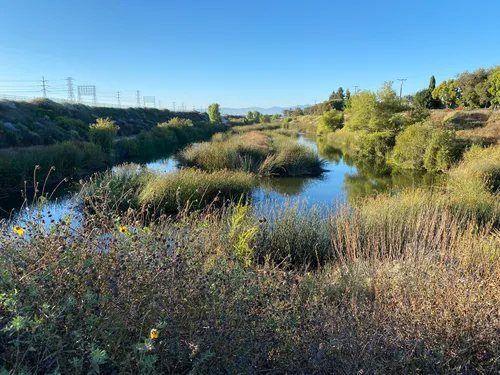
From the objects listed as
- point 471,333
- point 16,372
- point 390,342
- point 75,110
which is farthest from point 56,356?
point 75,110

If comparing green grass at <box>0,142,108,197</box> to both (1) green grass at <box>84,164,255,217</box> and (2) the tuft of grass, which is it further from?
(2) the tuft of grass

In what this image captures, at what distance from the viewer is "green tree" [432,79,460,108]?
40.1 m

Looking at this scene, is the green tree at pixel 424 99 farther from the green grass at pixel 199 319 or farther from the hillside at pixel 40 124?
the green grass at pixel 199 319

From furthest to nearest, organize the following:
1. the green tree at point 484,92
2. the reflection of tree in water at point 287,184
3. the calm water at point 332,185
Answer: the green tree at point 484,92 → the reflection of tree in water at point 287,184 → the calm water at point 332,185

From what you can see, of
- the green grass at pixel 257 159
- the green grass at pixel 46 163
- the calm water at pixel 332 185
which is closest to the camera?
the green grass at pixel 46 163

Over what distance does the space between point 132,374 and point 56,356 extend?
368 millimetres

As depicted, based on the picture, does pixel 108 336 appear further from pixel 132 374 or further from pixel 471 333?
pixel 471 333

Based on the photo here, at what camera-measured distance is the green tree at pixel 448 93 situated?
40078 mm

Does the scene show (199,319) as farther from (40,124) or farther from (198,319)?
(40,124)

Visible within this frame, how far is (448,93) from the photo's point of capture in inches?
1620

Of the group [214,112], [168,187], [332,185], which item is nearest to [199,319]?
[168,187]

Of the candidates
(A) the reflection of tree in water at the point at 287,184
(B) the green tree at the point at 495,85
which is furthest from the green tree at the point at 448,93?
(A) the reflection of tree in water at the point at 287,184

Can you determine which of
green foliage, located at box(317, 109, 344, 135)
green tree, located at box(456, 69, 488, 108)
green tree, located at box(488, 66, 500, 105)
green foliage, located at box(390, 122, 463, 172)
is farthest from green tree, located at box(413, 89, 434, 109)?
green foliage, located at box(390, 122, 463, 172)

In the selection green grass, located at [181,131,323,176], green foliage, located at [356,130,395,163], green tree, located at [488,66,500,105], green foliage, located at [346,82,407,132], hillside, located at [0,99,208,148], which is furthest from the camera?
green tree, located at [488,66,500,105]
